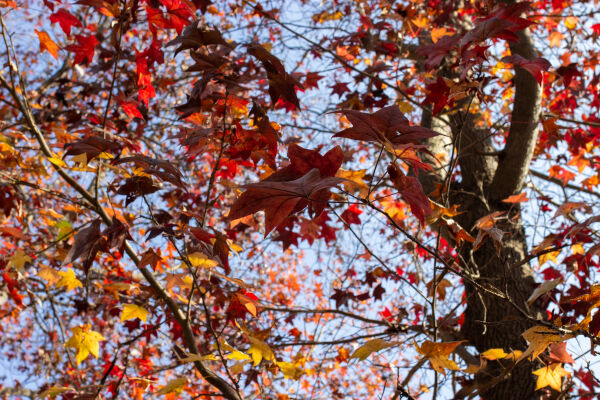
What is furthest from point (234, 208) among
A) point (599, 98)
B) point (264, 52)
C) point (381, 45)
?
point (599, 98)

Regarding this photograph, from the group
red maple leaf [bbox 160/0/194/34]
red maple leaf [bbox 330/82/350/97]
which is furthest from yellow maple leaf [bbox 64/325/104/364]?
red maple leaf [bbox 330/82/350/97]

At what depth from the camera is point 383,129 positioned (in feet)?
3.41

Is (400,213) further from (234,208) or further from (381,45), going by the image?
(381,45)

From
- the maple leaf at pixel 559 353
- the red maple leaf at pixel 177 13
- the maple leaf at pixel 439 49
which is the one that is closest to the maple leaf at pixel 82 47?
the red maple leaf at pixel 177 13

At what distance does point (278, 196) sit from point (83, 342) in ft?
4.34

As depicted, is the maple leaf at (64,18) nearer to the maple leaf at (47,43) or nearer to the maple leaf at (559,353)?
the maple leaf at (47,43)

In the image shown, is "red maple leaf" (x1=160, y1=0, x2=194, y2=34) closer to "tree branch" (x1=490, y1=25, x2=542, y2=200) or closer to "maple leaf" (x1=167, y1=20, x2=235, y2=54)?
"maple leaf" (x1=167, y1=20, x2=235, y2=54)

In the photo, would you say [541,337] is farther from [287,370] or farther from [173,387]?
[173,387]

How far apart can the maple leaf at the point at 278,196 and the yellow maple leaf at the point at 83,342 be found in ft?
3.96

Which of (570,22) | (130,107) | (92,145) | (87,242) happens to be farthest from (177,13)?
(570,22)

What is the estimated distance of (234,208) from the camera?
2.95 ft

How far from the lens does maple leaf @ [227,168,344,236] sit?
0.81 m

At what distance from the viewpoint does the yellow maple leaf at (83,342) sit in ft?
5.64

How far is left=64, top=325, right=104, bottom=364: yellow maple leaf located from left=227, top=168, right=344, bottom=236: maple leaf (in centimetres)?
121
